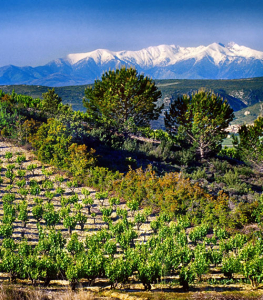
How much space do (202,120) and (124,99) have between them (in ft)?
26.9

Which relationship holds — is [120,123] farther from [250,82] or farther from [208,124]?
[250,82]

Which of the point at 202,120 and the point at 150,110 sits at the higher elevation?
the point at 150,110

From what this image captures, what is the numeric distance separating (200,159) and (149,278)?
20556 mm

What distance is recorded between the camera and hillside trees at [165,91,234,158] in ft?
81.1

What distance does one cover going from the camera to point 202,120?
25.0 m

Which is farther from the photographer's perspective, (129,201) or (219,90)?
(219,90)

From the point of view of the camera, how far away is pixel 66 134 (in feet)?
69.2

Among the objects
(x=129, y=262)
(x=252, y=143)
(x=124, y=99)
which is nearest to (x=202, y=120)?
(x=252, y=143)

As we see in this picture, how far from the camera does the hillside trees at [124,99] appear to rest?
26.2 metres

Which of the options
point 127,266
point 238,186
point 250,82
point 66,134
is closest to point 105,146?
point 66,134

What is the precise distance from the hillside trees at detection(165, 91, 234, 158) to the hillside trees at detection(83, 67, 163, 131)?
2.95 meters

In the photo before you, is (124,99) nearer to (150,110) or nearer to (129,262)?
(150,110)

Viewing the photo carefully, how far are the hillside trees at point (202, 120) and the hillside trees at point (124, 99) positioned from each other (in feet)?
9.69

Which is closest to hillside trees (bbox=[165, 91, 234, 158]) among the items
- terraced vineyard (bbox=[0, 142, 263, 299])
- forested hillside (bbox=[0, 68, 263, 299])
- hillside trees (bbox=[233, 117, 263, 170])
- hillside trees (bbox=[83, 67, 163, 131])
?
forested hillside (bbox=[0, 68, 263, 299])
